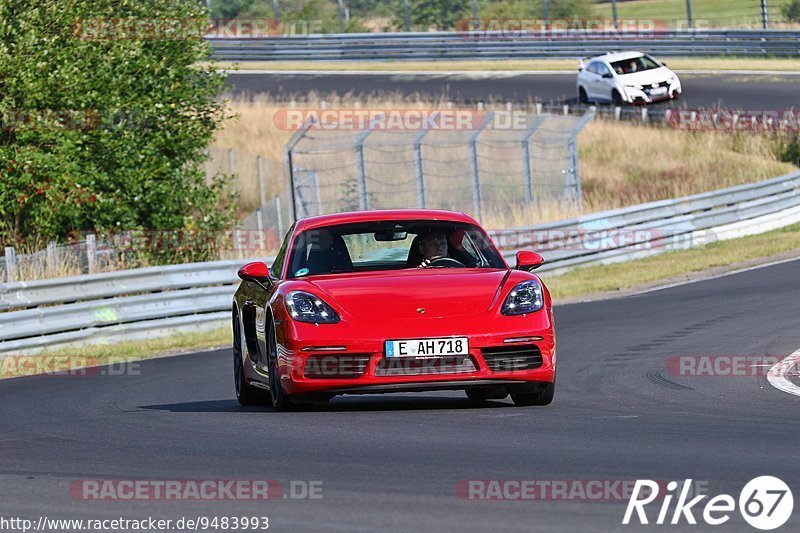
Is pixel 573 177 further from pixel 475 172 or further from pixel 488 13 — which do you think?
pixel 488 13

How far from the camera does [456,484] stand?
6.49m

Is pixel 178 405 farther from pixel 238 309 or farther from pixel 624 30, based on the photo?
pixel 624 30

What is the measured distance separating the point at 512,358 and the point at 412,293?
0.73 meters

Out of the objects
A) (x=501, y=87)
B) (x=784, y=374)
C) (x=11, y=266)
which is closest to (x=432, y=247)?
(x=784, y=374)

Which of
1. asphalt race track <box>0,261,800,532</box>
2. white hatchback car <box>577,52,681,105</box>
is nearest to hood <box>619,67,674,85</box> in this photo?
white hatchback car <box>577,52,681,105</box>

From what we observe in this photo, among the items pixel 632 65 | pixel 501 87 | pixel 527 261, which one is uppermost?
pixel 527 261

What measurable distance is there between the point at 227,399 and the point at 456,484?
6.01 m

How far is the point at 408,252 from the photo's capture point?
34.5 feet

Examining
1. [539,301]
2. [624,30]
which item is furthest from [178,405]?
[624,30]

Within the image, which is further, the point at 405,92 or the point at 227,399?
the point at 405,92

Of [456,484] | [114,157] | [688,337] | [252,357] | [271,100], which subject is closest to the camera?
[456,484]

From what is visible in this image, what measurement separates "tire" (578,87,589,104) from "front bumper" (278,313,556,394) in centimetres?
3333

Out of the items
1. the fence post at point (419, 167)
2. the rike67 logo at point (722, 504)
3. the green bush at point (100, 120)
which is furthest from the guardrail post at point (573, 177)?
the rike67 logo at point (722, 504)

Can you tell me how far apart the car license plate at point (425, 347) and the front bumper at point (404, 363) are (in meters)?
0.03
